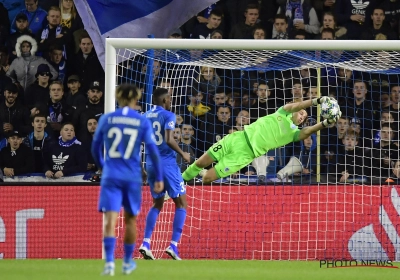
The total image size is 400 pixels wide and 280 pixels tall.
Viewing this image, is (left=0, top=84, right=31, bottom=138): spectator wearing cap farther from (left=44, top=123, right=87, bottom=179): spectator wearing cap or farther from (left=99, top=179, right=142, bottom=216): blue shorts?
(left=99, top=179, right=142, bottom=216): blue shorts

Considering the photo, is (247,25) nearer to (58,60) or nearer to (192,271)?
(58,60)

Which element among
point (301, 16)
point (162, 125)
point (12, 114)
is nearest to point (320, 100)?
point (162, 125)

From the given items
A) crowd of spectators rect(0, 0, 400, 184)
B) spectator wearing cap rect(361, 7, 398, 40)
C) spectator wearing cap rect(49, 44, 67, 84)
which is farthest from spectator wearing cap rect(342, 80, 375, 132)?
spectator wearing cap rect(49, 44, 67, 84)

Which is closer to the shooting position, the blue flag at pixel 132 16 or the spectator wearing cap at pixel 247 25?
the blue flag at pixel 132 16

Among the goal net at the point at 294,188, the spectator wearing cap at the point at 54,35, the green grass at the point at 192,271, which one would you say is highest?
the spectator wearing cap at the point at 54,35

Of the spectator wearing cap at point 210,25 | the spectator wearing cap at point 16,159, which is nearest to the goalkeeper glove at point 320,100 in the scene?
the spectator wearing cap at point 210,25

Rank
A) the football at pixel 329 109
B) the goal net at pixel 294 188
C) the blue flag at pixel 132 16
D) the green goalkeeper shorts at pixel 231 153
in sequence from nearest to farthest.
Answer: the football at pixel 329 109, the green goalkeeper shorts at pixel 231 153, the goal net at pixel 294 188, the blue flag at pixel 132 16

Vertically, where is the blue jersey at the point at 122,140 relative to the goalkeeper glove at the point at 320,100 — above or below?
below

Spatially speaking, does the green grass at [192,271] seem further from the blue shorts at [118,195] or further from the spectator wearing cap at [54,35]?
the spectator wearing cap at [54,35]

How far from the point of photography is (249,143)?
14539 millimetres

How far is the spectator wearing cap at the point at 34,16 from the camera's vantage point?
1822cm

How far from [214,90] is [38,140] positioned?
3012 mm

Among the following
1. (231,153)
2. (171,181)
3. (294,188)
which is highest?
(231,153)

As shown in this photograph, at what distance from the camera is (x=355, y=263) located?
45.9 feet
